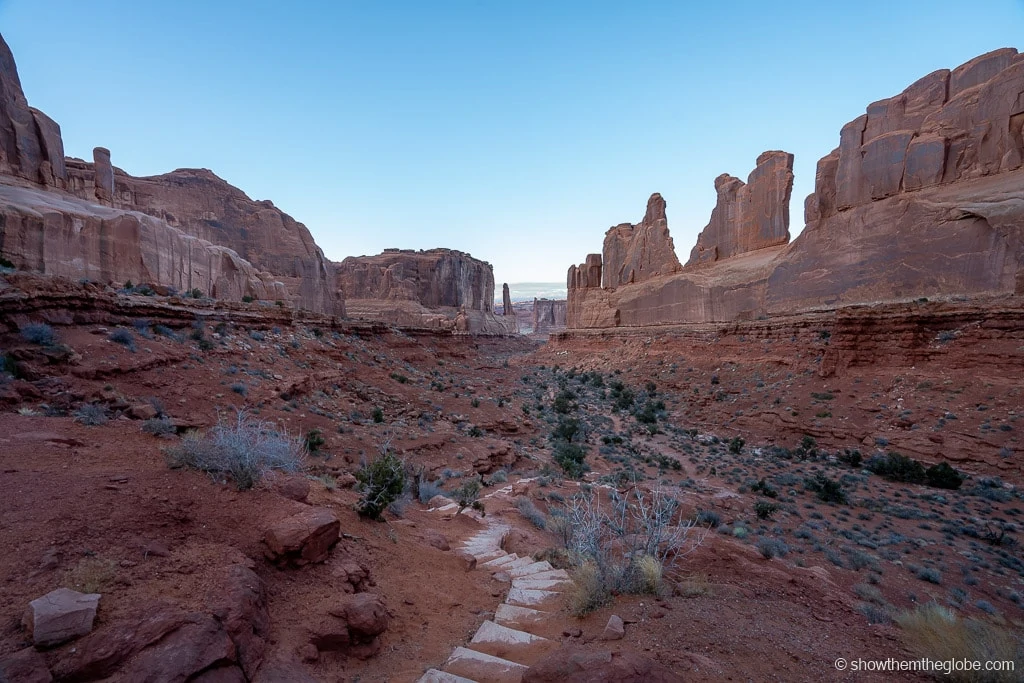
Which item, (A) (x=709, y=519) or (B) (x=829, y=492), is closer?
(A) (x=709, y=519)

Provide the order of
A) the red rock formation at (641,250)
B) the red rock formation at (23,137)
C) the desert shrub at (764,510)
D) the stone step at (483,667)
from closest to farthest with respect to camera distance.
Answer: the stone step at (483,667) < the desert shrub at (764,510) < the red rock formation at (23,137) < the red rock formation at (641,250)

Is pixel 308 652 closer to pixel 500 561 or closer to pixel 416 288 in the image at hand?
pixel 500 561

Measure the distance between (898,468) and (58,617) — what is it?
1740 centimetres

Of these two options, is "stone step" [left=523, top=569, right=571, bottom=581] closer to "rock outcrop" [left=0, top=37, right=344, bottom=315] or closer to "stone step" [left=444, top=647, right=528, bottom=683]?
"stone step" [left=444, top=647, right=528, bottom=683]

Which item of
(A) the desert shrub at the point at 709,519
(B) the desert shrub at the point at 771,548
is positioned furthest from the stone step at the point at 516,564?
(A) the desert shrub at the point at 709,519

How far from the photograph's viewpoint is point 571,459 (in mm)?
12883

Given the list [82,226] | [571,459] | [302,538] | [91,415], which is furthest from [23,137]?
[302,538]

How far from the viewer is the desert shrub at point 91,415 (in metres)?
6.02

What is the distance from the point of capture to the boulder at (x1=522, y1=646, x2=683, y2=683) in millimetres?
Answer: 2383

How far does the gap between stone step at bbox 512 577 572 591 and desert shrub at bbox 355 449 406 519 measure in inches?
76.5

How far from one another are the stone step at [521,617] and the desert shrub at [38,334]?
1015 centimetres

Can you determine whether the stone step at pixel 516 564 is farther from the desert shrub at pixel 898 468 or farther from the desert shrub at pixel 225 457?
the desert shrub at pixel 898 468

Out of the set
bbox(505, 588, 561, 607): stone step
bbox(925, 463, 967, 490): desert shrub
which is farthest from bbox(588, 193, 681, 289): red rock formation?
bbox(505, 588, 561, 607): stone step

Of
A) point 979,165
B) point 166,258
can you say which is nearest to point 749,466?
point 979,165
